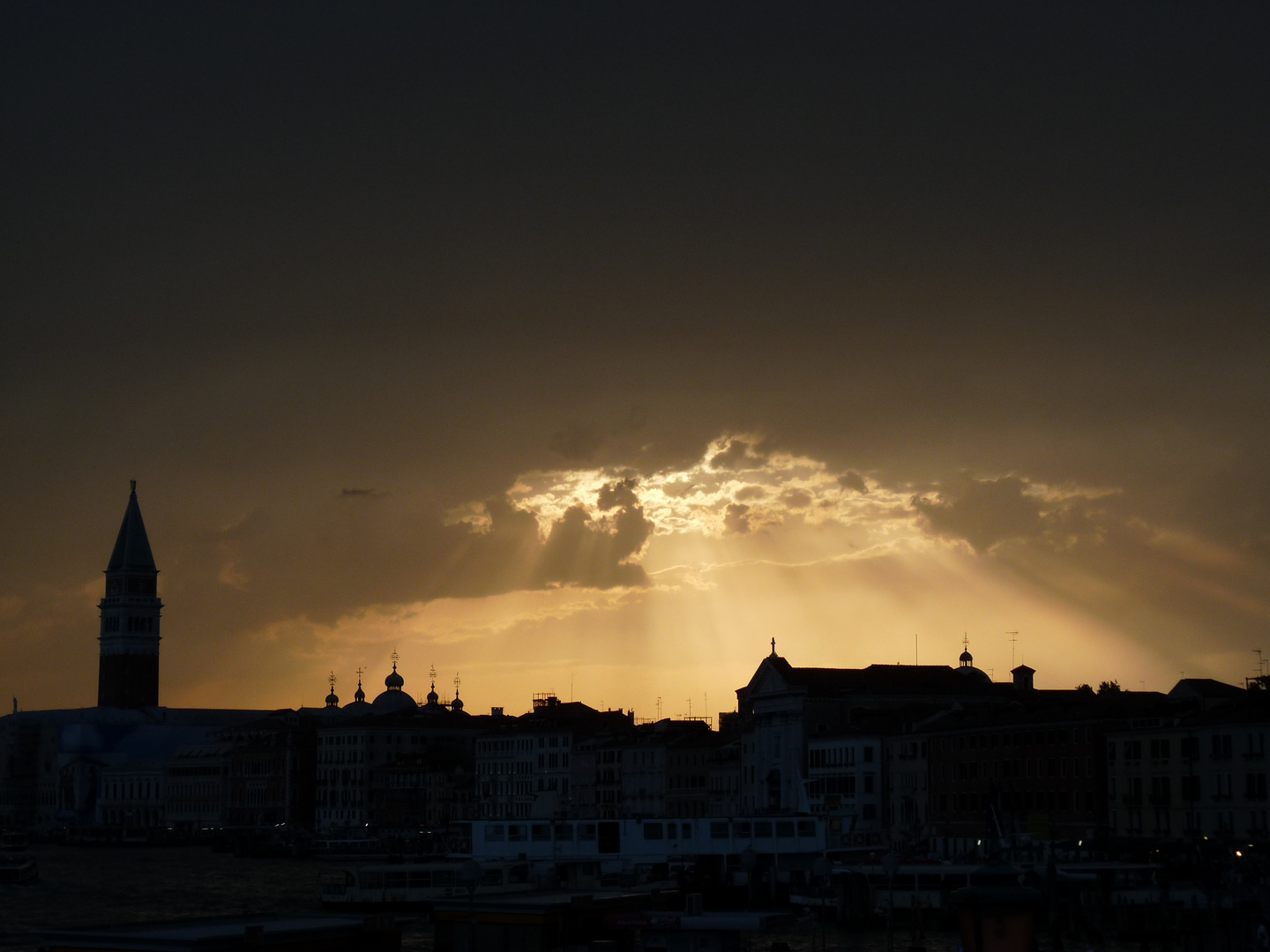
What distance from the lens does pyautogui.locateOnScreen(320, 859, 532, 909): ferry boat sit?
69.9 m

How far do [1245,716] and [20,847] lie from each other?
7928 centimetres

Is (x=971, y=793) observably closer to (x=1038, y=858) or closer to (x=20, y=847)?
(x=1038, y=858)

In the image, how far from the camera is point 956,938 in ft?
180

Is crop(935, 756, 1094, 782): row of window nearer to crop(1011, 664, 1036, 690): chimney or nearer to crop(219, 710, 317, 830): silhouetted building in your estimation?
crop(1011, 664, 1036, 690): chimney

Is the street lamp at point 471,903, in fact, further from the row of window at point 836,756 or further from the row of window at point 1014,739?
the row of window at point 836,756

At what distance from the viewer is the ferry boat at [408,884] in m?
69.9

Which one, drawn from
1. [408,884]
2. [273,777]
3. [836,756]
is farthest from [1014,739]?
[273,777]

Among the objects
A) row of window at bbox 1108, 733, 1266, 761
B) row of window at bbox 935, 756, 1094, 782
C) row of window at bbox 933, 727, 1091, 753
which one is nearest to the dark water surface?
row of window at bbox 1108, 733, 1266, 761

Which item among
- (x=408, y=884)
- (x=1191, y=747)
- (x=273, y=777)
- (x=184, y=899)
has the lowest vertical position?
(x=184, y=899)

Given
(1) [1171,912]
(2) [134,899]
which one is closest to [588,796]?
(2) [134,899]

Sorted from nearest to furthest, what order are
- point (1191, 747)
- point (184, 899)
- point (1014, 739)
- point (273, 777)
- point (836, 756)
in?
point (1191, 747) → point (184, 899) → point (1014, 739) → point (836, 756) → point (273, 777)

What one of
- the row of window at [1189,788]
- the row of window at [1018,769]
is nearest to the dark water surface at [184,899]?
the row of window at [1189,788]

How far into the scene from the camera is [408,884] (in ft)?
242

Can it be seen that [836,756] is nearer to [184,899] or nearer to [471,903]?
[184,899]
